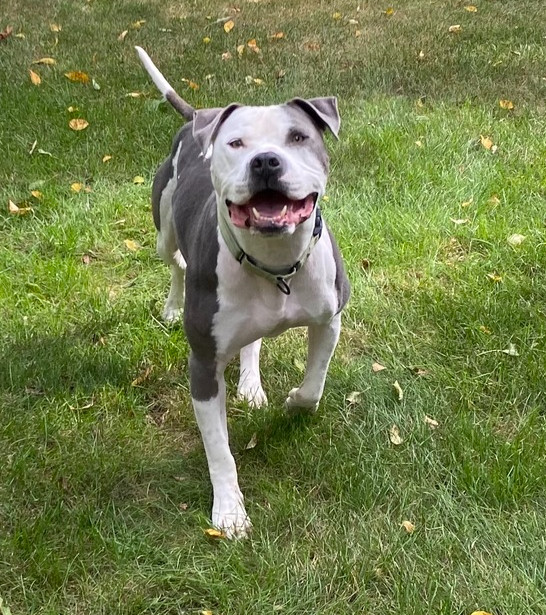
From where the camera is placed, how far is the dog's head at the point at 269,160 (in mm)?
2389

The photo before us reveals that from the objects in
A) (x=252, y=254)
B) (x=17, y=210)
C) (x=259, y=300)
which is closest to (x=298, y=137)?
(x=252, y=254)

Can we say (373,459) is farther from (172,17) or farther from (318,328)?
(172,17)

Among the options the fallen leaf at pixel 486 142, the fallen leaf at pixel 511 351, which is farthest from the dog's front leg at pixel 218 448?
the fallen leaf at pixel 486 142

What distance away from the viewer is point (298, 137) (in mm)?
2615

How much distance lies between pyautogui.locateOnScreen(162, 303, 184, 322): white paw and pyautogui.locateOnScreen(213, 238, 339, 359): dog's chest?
1241 millimetres

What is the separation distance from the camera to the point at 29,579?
9.18ft

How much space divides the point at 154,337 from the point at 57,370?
507 millimetres

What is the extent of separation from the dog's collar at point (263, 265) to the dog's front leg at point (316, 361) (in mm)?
384

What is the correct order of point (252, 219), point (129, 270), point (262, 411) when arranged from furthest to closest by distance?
1. point (129, 270)
2. point (262, 411)
3. point (252, 219)

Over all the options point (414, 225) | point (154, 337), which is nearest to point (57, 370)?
point (154, 337)

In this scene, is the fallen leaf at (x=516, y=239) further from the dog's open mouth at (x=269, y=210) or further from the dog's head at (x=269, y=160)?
the dog's open mouth at (x=269, y=210)

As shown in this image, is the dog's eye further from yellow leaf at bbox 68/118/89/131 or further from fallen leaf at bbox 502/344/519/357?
yellow leaf at bbox 68/118/89/131

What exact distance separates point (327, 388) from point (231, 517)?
87cm

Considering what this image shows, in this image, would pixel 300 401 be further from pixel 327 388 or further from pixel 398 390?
pixel 398 390
